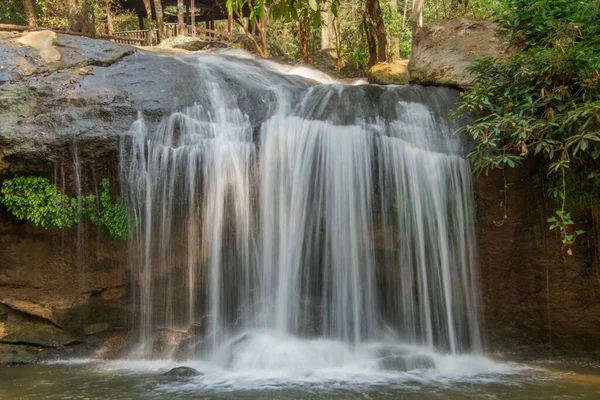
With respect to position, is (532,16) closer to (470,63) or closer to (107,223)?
(470,63)

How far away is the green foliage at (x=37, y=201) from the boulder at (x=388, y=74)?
6.89 metres

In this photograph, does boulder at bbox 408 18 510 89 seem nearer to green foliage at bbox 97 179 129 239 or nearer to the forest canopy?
the forest canopy

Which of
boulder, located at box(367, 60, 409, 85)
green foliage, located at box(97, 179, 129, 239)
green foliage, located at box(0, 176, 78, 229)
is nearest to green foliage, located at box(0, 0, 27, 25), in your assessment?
boulder, located at box(367, 60, 409, 85)

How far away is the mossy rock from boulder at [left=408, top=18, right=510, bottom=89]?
641 cm

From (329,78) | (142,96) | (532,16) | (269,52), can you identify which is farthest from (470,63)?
(269,52)

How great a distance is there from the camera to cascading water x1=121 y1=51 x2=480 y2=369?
644 centimetres

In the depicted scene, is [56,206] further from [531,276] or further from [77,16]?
[77,16]

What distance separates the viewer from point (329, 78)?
11.6 meters

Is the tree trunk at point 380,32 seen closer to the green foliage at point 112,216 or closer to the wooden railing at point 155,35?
the green foliage at point 112,216

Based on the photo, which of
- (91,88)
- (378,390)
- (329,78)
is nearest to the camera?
(378,390)

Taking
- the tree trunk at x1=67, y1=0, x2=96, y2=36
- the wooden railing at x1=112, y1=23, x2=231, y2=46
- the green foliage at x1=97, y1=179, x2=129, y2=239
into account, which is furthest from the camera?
the wooden railing at x1=112, y1=23, x2=231, y2=46

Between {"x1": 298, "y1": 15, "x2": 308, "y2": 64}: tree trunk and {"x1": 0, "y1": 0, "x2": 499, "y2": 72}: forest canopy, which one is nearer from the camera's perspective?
{"x1": 0, "y1": 0, "x2": 499, "y2": 72}: forest canopy

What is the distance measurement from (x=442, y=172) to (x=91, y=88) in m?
4.77

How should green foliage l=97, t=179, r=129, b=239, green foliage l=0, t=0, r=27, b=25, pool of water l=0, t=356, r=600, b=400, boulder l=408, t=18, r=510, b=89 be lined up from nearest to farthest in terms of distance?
pool of water l=0, t=356, r=600, b=400 < green foliage l=97, t=179, r=129, b=239 < boulder l=408, t=18, r=510, b=89 < green foliage l=0, t=0, r=27, b=25
